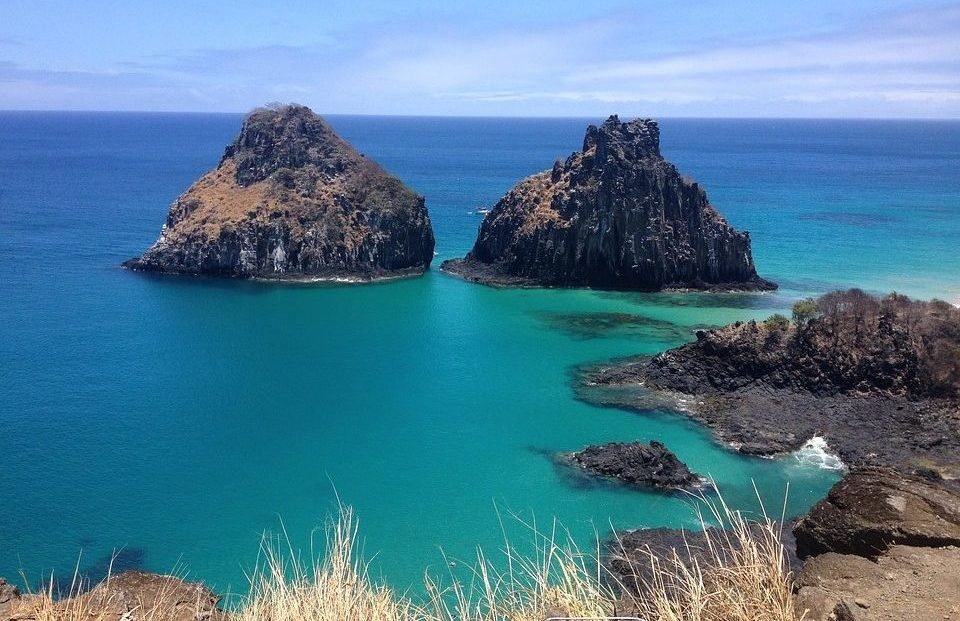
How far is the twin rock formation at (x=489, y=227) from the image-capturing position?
6769 cm

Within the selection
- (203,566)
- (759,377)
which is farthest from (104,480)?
(759,377)

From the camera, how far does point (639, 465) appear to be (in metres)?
31.8

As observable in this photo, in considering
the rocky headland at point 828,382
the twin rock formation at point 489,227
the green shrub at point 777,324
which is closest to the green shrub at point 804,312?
the rocky headland at point 828,382

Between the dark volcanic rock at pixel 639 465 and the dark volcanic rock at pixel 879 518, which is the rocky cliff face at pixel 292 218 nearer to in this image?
the dark volcanic rock at pixel 639 465

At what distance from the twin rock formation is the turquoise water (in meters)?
3.36

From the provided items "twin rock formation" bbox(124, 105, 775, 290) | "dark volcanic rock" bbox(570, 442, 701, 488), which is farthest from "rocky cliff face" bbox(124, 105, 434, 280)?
"dark volcanic rock" bbox(570, 442, 701, 488)

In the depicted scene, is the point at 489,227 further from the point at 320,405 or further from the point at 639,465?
the point at 639,465

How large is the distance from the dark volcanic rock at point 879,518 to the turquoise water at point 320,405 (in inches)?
418

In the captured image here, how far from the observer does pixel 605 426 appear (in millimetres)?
37594

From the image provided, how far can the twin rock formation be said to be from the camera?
Result: 67.7 meters

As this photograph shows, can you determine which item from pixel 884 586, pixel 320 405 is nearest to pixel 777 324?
pixel 320 405

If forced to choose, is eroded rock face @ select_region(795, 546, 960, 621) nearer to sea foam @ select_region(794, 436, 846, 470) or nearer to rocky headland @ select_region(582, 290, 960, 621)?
rocky headland @ select_region(582, 290, 960, 621)

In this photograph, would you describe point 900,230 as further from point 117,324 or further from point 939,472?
point 117,324

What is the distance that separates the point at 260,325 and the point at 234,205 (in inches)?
872
